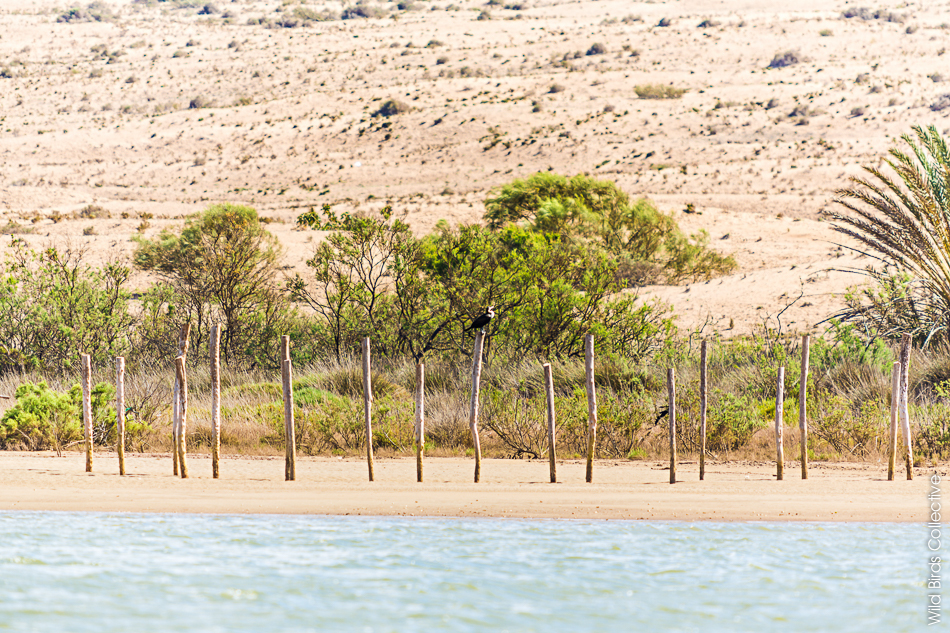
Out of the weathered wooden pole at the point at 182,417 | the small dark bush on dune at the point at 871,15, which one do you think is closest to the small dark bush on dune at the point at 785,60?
the small dark bush on dune at the point at 871,15

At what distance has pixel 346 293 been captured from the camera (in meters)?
22.1

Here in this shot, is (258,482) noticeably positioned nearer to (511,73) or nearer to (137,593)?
(137,593)

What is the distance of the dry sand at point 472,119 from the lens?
135ft

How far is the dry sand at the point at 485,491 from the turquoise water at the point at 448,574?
347mm

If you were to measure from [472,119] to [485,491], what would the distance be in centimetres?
5522

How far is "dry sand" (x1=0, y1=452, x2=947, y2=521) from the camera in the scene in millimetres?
11625

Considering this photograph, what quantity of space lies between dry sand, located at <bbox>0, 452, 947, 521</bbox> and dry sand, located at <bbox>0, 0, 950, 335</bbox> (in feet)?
36.9

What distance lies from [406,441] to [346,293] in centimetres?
660

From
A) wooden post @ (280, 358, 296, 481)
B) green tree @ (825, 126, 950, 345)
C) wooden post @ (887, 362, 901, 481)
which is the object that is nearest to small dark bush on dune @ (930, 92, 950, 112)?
green tree @ (825, 126, 950, 345)

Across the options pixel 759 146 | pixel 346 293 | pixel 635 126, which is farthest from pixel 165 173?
pixel 346 293

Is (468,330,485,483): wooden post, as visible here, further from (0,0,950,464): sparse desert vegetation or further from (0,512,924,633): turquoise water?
(0,0,950,464): sparse desert vegetation

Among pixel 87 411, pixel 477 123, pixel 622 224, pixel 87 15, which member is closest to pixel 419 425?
pixel 87 411

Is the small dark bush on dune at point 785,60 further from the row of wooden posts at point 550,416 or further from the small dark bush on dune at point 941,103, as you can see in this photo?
the row of wooden posts at point 550,416

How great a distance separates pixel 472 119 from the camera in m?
65.8
